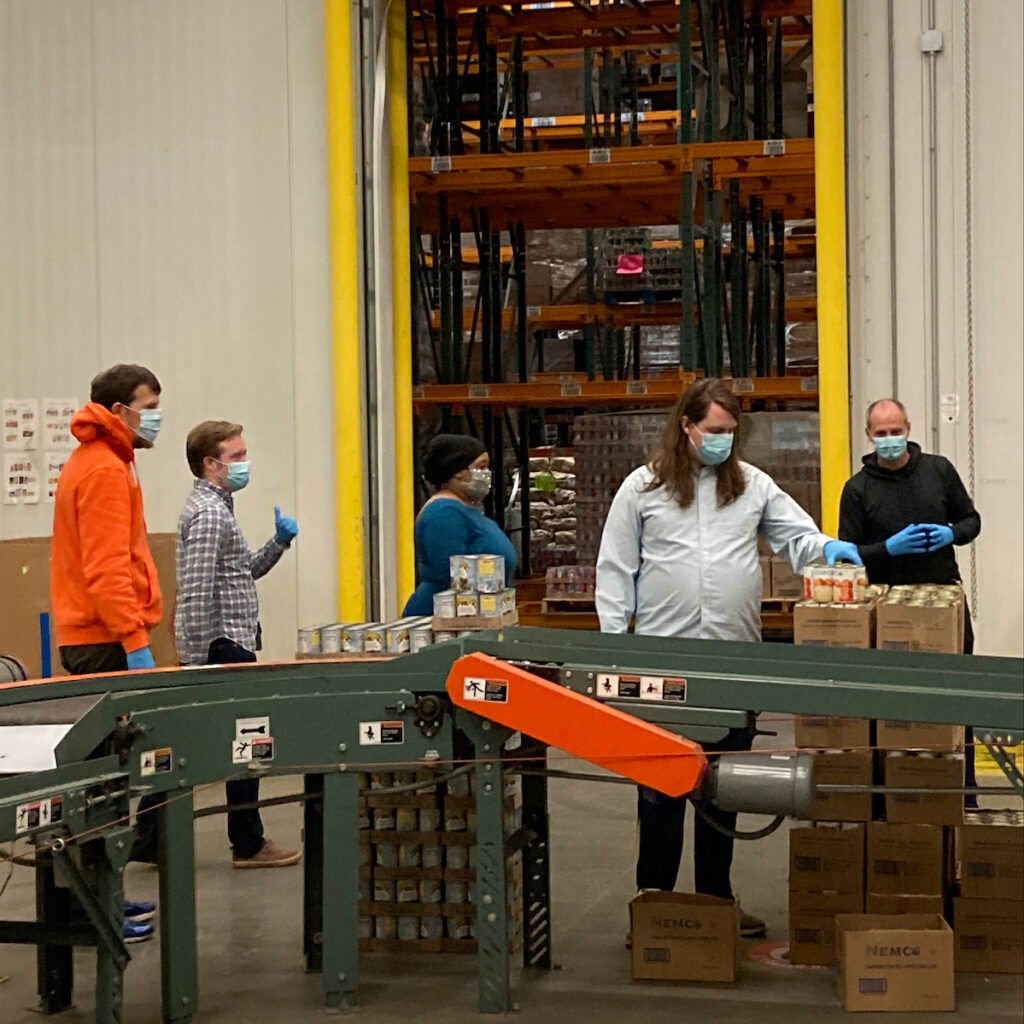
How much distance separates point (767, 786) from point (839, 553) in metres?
1.17

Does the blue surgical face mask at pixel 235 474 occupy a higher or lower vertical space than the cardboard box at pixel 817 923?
higher

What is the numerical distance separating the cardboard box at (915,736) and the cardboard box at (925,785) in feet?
0.17

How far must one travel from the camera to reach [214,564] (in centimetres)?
568

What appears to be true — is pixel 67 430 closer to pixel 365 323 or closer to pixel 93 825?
pixel 365 323

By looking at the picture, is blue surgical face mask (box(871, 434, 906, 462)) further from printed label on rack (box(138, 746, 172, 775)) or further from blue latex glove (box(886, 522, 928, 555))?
printed label on rack (box(138, 746, 172, 775))

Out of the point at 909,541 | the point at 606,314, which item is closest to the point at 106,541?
the point at 909,541

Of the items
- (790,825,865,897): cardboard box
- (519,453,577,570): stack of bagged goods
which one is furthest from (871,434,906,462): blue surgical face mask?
(519,453,577,570): stack of bagged goods

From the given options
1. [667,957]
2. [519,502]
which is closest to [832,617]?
[667,957]

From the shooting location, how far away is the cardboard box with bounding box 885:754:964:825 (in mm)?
4777

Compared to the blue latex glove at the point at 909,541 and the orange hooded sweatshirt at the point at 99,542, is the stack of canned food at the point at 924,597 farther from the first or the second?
the orange hooded sweatshirt at the point at 99,542

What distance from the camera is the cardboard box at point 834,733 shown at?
477 centimetres

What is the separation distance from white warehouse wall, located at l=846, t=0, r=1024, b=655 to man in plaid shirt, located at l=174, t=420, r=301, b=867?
11.0 ft

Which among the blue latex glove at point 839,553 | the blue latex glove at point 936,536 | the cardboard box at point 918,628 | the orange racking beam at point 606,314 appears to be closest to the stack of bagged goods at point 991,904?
the cardboard box at point 918,628

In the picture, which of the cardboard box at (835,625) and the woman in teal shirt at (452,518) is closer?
the cardboard box at (835,625)
